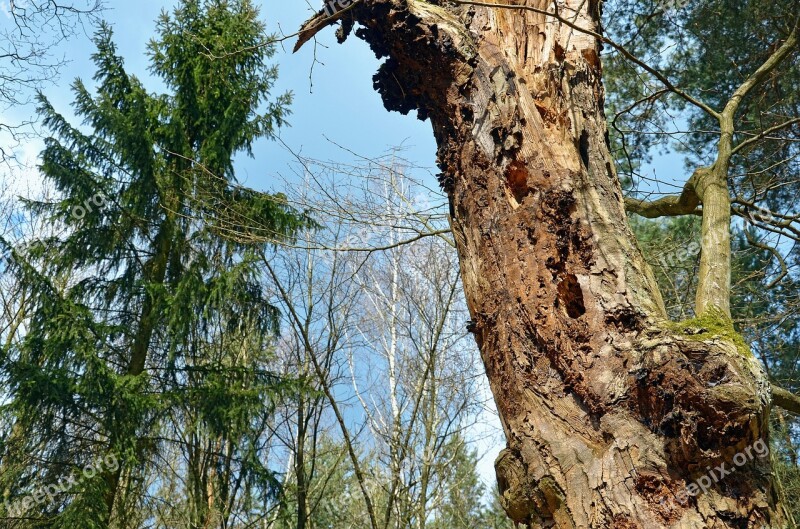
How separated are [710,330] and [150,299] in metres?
6.78

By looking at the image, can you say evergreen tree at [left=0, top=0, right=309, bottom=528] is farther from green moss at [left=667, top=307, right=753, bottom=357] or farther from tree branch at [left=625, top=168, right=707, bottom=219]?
green moss at [left=667, top=307, right=753, bottom=357]

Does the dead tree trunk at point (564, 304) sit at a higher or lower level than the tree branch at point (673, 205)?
lower

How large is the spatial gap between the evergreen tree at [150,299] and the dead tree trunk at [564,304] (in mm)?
3971

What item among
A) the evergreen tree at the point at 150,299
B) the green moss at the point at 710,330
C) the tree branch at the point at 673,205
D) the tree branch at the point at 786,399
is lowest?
the green moss at the point at 710,330

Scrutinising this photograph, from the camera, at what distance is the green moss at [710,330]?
1.84 meters

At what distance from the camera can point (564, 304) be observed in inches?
81.5

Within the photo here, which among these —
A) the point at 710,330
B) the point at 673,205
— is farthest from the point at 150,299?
the point at 710,330

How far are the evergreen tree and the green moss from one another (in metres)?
4.87

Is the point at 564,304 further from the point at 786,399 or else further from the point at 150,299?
the point at 150,299

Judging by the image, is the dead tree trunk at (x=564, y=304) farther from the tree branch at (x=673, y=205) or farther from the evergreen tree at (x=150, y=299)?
the evergreen tree at (x=150, y=299)

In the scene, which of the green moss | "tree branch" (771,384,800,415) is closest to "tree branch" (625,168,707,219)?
"tree branch" (771,384,800,415)

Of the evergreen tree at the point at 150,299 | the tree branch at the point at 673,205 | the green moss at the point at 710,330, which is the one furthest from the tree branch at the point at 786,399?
the evergreen tree at the point at 150,299

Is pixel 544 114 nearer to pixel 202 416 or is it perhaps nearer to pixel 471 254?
pixel 471 254

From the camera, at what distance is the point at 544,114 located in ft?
8.05
